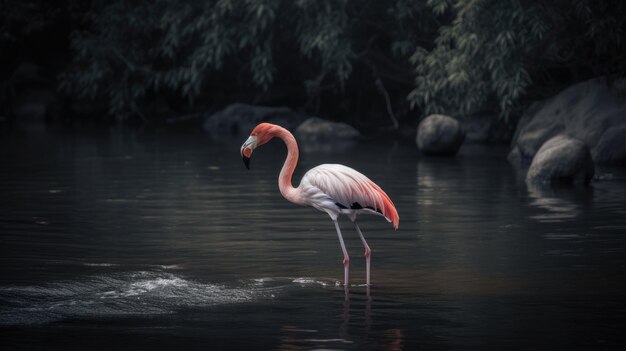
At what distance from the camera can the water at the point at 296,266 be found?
7.04 metres

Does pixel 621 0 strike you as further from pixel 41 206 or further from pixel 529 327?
pixel 529 327

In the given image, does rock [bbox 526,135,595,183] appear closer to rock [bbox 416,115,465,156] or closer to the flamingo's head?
rock [bbox 416,115,465,156]

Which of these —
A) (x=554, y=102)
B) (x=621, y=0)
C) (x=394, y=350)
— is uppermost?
(x=621, y=0)

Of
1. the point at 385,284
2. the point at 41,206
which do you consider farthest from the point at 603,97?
the point at 385,284

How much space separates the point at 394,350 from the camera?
656 centimetres

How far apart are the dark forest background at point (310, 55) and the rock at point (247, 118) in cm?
81

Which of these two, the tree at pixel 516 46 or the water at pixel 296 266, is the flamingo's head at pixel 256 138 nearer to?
the water at pixel 296 266

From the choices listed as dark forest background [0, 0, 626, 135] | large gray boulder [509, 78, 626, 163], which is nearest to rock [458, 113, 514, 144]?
dark forest background [0, 0, 626, 135]

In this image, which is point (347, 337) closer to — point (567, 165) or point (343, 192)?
point (343, 192)

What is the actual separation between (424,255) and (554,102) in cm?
1234

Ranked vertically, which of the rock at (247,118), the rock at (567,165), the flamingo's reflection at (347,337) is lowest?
the flamingo's reflection at (347,337)

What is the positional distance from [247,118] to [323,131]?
3.54m

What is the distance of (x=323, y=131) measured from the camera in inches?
1089

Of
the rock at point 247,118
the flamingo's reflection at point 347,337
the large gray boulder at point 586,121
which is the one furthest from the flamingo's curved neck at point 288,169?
the rock at point 247,118
